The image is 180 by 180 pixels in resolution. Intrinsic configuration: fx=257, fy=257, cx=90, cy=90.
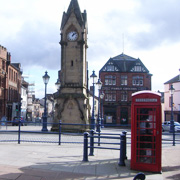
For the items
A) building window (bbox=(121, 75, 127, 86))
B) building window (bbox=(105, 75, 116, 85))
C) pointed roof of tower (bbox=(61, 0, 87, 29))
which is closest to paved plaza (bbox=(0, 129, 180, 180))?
pointed roof of tower (bbox=(61, 0, 87, 29))

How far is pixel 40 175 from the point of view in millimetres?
7328

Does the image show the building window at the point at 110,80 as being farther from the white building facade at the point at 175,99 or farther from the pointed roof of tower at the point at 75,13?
the pointed roof of tower at the point at 75,13

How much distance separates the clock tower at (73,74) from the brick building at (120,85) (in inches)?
1120

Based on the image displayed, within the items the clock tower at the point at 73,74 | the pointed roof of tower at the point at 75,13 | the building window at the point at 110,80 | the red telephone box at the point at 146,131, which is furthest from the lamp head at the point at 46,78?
the building window at the point at 110,80

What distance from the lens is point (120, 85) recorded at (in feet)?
178

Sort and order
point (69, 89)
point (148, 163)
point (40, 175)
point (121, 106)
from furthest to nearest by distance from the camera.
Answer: point (121, 106)
point (69, 89)
point (148, 163)
point (40, 175)

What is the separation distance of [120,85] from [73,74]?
3050 centimetres

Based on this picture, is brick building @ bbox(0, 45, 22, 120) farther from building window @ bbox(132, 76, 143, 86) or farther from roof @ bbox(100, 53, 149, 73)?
building window @ bbox(132, 76, 143, 86)

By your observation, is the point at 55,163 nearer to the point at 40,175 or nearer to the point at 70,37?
the point at 40,175

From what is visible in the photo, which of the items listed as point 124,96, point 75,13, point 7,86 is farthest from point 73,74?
point 124,96

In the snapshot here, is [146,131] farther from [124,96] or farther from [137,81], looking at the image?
[137,81]

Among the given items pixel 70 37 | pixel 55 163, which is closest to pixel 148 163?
pixel 55 163

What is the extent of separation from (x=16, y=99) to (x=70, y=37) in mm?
35846

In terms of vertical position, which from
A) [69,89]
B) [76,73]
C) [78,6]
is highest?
[78,6]
